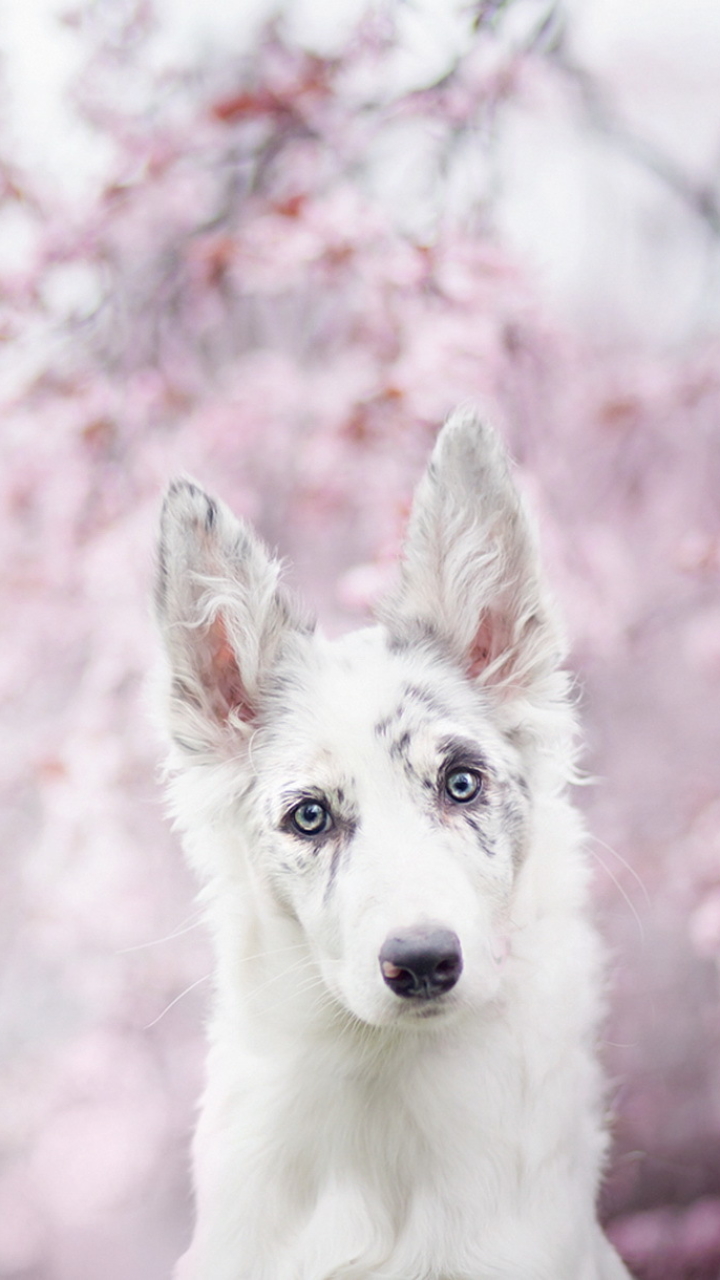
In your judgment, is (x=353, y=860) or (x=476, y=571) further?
(x=476, y=571)

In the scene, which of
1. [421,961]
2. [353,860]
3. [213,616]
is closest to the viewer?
[421,961]

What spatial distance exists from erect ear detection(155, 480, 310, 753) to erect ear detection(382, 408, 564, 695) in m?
0.21

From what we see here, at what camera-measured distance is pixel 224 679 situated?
1604 millimetres

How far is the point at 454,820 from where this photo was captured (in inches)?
55.2

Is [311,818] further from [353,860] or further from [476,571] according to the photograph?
[476,571]

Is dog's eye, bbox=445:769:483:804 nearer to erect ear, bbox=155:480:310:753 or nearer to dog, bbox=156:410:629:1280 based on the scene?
dog, bbox=156:410:629:1280

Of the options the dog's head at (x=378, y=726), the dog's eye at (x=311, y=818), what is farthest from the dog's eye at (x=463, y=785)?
the dog's eye at (x=311, y=818)

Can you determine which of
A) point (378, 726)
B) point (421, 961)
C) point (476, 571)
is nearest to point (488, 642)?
point (476, 571)

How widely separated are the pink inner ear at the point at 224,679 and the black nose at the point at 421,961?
498 mm

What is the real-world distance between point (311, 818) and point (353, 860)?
11 cm

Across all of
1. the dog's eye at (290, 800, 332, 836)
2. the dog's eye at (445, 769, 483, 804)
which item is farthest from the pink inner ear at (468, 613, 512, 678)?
the dog's eye at (290, 800, 332, 836)

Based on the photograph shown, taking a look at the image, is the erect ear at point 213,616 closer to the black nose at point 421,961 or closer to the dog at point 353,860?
the dog at point 353,860

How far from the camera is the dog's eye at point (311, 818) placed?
1.44m

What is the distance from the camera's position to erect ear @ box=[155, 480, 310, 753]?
1479 millimetres
